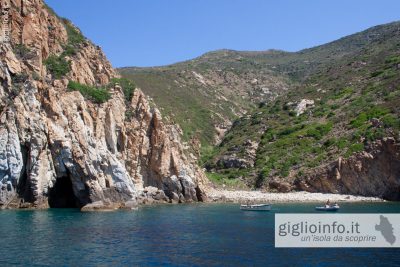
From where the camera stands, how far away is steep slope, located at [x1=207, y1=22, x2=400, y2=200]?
7881 centimetres

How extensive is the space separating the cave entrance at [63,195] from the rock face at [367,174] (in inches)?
1591

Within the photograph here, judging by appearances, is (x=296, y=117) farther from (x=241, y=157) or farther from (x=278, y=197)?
(x=278, y=197)

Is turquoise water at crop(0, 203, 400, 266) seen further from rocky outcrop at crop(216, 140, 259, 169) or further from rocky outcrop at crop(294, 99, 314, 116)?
rocky outcrop at crop(294, 99, 314, 116)

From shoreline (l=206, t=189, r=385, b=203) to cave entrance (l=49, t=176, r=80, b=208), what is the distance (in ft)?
74.4

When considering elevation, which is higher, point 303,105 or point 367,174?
point 303,105

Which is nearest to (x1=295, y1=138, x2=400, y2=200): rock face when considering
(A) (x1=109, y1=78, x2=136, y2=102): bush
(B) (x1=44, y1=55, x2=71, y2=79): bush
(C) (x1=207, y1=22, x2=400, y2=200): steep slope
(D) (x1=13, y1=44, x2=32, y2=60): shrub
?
(C) (x1=207, y1=22, x2=400, y2=200): steep slope

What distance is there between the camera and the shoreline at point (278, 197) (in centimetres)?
7562

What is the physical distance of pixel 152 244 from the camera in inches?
1272

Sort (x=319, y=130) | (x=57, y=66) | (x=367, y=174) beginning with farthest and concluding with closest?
(x=319, y=130)
(x=367, y=174)
(x=57, y=66)

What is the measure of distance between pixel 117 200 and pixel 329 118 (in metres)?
55.3

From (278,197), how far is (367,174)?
1513 centimetres

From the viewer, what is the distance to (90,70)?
77.3 metres
